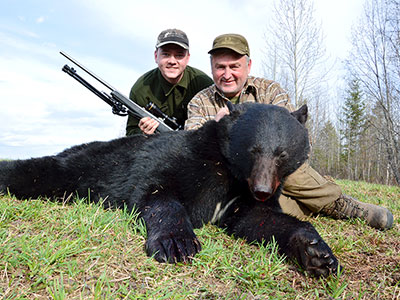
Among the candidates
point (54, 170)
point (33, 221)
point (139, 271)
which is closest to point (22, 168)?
point (54, 170)

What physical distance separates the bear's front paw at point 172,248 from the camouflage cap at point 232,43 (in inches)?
104

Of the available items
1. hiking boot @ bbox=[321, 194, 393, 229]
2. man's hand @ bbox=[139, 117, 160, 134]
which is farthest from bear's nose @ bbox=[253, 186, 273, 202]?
man's hand @ bbox=[139, 117, 160, 134]

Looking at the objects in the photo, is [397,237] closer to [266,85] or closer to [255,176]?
[255,176]

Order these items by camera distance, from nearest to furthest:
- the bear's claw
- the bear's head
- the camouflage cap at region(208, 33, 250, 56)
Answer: the bear's claw → the bear's head → the camouflage cap at region(208, 33, 250, 56)

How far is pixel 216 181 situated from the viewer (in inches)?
96.2

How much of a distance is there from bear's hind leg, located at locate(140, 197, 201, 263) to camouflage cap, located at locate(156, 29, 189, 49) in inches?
129

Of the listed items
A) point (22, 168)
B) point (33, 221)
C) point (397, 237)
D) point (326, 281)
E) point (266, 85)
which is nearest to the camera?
point (326, 281)

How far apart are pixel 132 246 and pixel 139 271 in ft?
0.91

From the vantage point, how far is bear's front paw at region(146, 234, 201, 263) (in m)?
1.71

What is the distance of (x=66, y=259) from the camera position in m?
1.54

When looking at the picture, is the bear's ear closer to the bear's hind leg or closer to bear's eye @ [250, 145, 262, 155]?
bear's eye @ [250, 145, 262, 155]

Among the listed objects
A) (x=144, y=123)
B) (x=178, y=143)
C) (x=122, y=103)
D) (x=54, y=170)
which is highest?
(x=122, y=103)

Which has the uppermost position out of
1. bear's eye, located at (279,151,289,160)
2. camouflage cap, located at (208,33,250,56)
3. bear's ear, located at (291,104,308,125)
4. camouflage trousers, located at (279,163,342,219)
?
camouflage cap, located at (208,33,250,56)

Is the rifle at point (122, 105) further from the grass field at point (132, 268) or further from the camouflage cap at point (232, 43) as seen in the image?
the grass field at point (132, 268)
